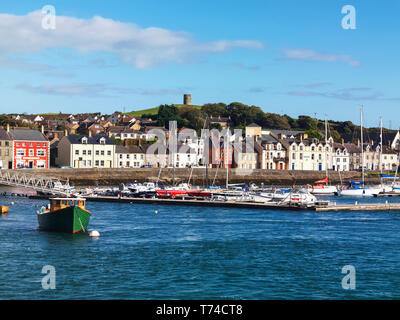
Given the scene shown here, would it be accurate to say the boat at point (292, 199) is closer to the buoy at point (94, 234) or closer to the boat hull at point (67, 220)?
the buoy at point (94, 234)

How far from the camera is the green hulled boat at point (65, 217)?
3706cm

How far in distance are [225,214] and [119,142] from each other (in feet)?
216

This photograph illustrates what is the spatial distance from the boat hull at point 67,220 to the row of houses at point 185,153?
167ft

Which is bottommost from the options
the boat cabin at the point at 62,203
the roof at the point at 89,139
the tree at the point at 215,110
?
the boat cabin at the point at 62,203

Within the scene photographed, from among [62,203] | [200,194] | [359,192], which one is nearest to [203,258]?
[62,203]

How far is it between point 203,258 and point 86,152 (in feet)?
233

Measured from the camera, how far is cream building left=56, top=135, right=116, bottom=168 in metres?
97.5

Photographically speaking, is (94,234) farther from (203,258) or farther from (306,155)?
(306,155)

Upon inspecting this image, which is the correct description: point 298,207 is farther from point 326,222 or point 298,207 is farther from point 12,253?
point 12,253

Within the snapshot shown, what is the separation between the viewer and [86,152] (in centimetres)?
9850

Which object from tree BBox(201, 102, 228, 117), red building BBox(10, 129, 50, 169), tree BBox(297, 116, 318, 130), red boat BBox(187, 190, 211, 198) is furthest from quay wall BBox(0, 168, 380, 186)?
tree BBox(201, 102, 228, 117)

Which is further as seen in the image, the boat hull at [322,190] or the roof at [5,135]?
the roof at [5,135]

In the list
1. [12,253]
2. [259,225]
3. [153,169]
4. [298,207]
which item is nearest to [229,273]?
[12,253]

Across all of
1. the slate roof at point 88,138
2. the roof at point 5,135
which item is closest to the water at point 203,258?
the roof at point 5,135
